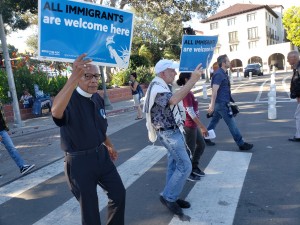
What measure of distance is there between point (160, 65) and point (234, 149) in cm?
365

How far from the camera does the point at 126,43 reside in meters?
3.44

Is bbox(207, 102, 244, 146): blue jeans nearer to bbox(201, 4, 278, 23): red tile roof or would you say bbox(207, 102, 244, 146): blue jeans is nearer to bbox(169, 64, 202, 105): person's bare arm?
bbox(169, 64, 202, 105): person's bare arm

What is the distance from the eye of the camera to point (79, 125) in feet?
9.32

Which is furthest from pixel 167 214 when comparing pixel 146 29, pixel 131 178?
pixel 146 29

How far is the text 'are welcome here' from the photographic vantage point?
2.94 meters

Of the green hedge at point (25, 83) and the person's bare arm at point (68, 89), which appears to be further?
the green hedge at point (25, 83)

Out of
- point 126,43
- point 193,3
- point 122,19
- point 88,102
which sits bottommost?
point 88,102

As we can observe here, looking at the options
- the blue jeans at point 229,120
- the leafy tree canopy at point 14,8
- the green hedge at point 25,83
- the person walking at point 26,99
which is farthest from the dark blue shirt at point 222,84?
the green hedge at point 25,83

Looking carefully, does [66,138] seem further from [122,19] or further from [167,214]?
[167,214]

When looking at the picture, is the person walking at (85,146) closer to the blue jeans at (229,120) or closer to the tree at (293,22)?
the blue jeans at (229,120)

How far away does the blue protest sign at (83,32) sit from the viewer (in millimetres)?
2924

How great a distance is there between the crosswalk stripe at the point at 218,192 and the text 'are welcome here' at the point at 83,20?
2.25 meters

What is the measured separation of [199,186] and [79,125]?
2649mm

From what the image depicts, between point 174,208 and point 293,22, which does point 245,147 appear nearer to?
point 174,208
